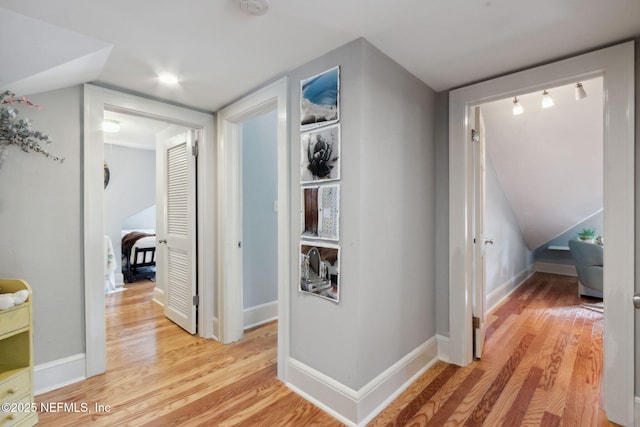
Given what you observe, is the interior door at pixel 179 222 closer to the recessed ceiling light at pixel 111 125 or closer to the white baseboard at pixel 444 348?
the recessed ceiling light at pixel 111 125

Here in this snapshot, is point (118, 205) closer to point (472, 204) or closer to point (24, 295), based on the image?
point (24, 295)

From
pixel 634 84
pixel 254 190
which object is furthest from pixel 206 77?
Answer: pixel 634 84

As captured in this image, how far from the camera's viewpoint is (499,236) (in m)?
3.72

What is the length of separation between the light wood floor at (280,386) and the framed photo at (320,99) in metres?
1.76

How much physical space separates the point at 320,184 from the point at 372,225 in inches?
16.1

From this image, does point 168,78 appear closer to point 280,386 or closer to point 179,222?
point 179,222

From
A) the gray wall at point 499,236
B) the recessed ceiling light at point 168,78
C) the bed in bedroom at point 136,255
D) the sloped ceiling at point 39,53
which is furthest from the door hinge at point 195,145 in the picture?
the gray wall at point 499,236

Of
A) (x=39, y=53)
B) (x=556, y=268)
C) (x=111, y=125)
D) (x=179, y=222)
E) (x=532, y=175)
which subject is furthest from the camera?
(x=556, y=268)

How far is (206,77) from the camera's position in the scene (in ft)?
6.68

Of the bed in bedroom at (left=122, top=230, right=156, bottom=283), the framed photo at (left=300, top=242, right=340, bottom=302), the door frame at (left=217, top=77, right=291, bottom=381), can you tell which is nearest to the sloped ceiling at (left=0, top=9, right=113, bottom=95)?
the door frame at (left=217, top=77, right=291, bottom=381)

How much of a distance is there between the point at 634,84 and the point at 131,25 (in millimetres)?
2668

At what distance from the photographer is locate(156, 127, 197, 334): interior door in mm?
2785

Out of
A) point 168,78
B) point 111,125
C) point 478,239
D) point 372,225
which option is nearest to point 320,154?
point 372,225

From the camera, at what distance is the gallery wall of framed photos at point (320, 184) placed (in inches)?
66.5
